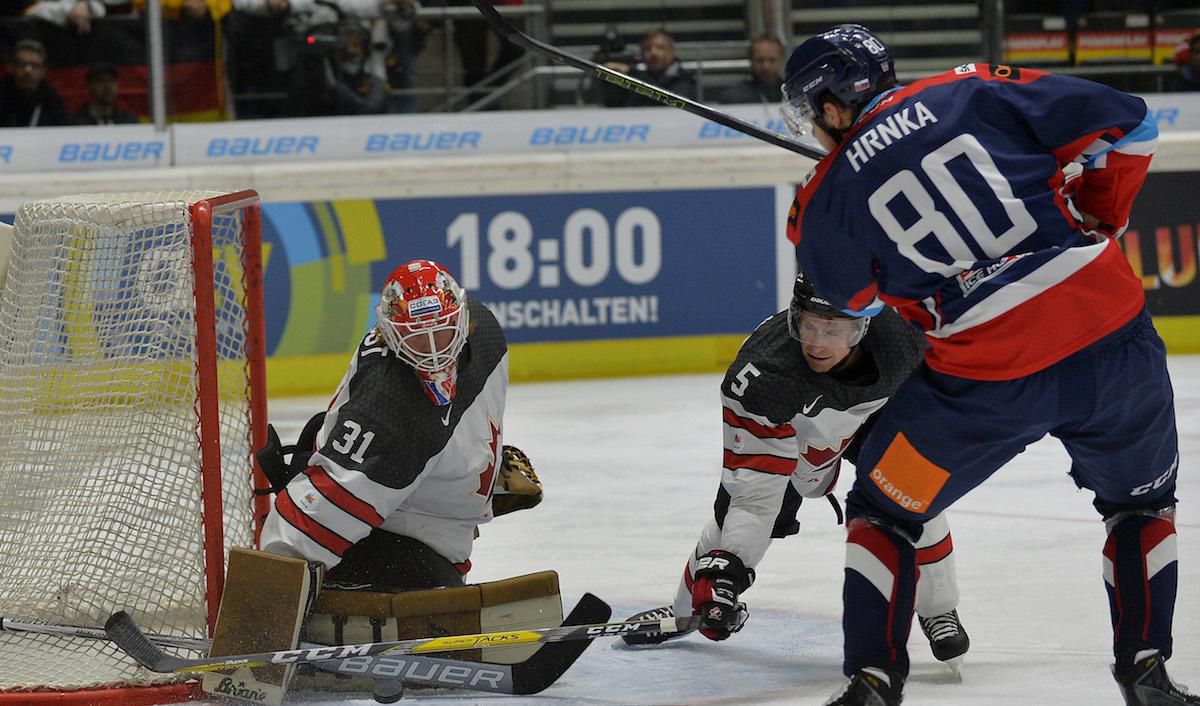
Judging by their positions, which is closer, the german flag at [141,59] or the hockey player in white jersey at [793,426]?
the hockey player in white jersey at [793,426]

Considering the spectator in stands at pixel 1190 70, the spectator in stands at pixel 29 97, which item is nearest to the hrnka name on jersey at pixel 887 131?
the spectator in stands at pixel 29 97

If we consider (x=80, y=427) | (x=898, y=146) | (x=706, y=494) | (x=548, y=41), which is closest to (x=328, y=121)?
(x=548, y=41)

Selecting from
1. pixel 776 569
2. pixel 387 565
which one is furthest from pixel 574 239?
pixel 387 565

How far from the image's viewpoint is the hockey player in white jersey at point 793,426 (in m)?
2.69

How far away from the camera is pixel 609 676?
289 cm

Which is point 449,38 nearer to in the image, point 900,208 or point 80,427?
point 80,427

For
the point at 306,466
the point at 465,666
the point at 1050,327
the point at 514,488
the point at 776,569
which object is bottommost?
the point at 776,569

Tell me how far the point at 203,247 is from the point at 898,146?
4.02ft

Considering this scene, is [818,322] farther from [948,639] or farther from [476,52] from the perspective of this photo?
[476,52]

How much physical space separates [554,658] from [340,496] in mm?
482

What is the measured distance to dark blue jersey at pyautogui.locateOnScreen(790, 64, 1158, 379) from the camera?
2.24 m

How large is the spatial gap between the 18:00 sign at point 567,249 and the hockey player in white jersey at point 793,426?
11.9 ft

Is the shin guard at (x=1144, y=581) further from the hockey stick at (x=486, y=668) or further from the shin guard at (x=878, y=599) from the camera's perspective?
the hockey stick at (x=486, y=668)

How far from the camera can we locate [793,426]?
9.18ft
